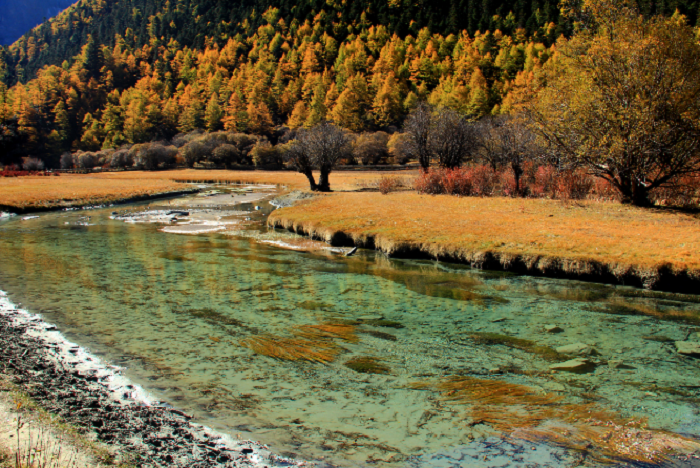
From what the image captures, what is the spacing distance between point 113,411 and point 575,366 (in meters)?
8.30

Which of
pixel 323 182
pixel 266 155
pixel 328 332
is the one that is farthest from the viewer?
pixel 266 155

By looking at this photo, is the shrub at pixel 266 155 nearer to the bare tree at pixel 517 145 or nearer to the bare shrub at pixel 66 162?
the bare shrub at pixel 66 162

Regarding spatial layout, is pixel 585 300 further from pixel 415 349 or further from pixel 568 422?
pixel 568 422

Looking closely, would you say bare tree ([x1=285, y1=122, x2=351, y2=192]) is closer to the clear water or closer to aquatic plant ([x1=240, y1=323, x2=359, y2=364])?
the clear water

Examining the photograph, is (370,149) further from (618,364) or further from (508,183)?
(618,364)

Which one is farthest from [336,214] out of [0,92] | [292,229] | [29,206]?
[0,92]

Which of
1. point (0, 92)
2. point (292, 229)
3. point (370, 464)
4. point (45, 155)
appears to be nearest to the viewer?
point (370, 464)

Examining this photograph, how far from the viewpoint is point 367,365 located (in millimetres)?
9273

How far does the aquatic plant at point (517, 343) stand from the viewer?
383 inches

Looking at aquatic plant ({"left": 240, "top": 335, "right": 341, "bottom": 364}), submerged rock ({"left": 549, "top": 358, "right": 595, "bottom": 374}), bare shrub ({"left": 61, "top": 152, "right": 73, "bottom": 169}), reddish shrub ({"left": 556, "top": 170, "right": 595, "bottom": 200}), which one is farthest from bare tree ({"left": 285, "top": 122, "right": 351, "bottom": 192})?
bare shrub ({"left": 61, "top": 152, "right": 73, "bottom": 169})

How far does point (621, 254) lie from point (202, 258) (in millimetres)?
16259

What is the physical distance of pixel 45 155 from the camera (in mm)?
151625

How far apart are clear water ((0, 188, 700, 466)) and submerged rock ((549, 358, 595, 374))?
0.17 m

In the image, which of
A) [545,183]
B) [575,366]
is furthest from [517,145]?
[575,366]
